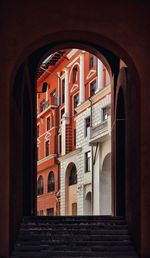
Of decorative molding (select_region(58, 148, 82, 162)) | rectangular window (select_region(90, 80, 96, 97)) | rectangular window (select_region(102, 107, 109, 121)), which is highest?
rectangular window (select_region(90, 80, 96, 97))

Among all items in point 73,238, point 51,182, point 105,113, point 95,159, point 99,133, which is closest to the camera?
point 73,238

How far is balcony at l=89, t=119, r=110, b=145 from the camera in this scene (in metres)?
35.7

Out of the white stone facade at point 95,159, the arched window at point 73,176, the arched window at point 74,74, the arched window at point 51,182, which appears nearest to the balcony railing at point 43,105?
the arched window at point 51,182

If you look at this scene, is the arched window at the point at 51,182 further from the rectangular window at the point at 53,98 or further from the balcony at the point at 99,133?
the balcony at the point at 99,133

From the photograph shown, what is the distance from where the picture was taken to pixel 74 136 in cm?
4672

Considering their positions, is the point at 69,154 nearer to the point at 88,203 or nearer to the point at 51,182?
the point at 88,203

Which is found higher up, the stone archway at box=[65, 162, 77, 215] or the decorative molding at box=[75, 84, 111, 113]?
the decorative molding at box=[75, 84, 111, 113]

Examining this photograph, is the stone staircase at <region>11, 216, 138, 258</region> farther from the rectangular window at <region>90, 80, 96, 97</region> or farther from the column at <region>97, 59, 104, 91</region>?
the rectangular window at <region>90, 80, 96, 97</region>

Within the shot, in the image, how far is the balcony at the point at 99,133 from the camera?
117ft

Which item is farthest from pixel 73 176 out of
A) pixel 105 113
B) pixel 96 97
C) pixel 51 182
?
pixel 105 113

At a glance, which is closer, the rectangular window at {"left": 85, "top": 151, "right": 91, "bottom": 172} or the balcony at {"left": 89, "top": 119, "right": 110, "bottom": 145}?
the balcony at {"left": 89, "top": 119, "right": 110, "bottom": 145}

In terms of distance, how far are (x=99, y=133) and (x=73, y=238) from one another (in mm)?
24182

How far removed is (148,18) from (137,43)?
23.9 inches

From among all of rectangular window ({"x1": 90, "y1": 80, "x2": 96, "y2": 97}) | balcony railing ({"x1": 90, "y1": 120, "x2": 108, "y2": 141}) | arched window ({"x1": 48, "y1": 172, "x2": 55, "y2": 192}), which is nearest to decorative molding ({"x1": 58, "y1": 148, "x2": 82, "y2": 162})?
arched window ({"x1": 48, "y1": 172, "x2": 55, "y2": 192})
